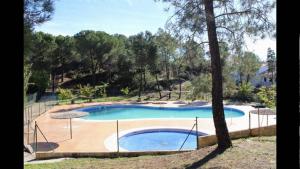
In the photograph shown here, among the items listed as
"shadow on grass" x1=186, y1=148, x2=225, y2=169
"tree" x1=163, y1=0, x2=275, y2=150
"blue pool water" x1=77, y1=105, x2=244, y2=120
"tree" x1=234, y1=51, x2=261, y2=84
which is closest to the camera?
"shadow on grass" x1=186, y1=148, x2=225, y2=169

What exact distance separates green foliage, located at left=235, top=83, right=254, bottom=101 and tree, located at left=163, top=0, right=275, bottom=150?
18411 mm

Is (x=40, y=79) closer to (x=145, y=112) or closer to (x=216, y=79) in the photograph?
(x=145, y=112)

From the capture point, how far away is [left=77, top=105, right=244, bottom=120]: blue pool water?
22.7 metres

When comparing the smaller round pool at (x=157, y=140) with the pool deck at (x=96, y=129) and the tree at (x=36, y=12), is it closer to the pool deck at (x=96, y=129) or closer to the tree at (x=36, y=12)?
the pool deck at (x=96, y=129)

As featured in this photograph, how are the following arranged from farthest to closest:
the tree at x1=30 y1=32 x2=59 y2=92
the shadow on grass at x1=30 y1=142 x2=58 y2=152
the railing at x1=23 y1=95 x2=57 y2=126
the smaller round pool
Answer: the tree at x1=30 y1=32 x2=59 y2=92 < the railing at x1=23 y1=95 x2=57 y2=126 < the smaller round pool < the shadow on grass at x1=30 y1=142 x2=58 y2=152

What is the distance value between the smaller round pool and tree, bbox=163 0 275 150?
511 cm

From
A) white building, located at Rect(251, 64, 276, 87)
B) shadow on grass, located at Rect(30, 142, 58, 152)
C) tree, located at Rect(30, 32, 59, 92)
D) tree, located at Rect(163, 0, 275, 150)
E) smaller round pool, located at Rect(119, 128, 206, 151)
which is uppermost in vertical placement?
tree, located at Rect(30, 32, 59, 92)

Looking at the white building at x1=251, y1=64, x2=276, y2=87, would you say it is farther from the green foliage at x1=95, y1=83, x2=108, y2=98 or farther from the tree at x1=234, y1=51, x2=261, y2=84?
the tree at x1=234, y1=51, x2=261, y2=84

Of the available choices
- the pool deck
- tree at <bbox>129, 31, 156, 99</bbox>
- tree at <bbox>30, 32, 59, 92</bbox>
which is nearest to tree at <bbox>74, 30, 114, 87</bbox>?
tree at <bbox>30, 32, 59, 92</bbox>

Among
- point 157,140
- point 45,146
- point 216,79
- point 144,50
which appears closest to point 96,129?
point 157,140

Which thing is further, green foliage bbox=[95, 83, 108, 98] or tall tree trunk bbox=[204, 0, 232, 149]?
green foliage bbox=[95, 83, 108, 98]

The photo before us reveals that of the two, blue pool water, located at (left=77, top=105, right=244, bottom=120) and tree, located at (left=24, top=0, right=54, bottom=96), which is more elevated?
tree, located at (left=24, top=0, right=54, bottom=96)

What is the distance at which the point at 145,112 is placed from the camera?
24359mm
